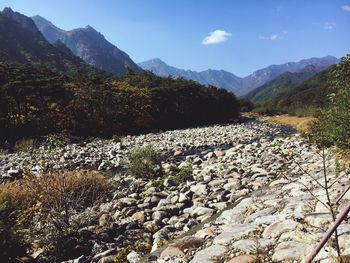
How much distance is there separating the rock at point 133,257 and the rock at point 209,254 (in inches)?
56.4

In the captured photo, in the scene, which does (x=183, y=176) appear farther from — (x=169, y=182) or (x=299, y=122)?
(x=299, y=122)

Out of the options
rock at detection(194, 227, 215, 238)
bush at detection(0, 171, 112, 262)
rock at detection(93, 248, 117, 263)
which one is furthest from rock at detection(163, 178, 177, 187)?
rock at detection(194, 227, 215, 238)

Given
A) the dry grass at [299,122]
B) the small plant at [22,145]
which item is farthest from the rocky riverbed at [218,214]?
the dry grass at [299,122]

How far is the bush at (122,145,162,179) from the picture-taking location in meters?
13.8

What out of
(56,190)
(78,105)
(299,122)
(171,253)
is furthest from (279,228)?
(299,122)

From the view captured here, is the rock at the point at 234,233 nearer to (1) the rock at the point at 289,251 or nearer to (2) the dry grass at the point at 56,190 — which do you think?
(1) the rock at the point at 289,251

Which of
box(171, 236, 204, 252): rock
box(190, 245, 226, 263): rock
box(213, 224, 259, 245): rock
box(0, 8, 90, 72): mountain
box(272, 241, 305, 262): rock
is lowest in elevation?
box(171, 236, 204, 252): rock

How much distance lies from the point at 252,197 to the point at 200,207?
114cm

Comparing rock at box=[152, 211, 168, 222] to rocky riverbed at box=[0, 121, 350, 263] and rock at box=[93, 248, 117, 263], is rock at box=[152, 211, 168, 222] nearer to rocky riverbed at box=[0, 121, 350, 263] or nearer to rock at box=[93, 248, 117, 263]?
rocky riverbed at box=[0, 121, 350, 263]

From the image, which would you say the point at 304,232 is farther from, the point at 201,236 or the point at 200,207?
the point at 200,207

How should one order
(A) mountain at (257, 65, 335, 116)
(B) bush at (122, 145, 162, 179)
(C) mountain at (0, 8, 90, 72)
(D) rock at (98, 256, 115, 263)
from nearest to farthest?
(D) rock at (98, 256, 115, 263) < (B) bush at (122, 145, 162, 179) < (A) mountain at (257, 65, 335, 116) < (C) mountain at (0, 8, 90, 72)

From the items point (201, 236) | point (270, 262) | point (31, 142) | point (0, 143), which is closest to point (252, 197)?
point (201, 236)

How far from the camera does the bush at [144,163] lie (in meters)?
13.8

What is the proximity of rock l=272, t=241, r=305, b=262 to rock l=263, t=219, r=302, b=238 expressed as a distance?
0.43 meters
